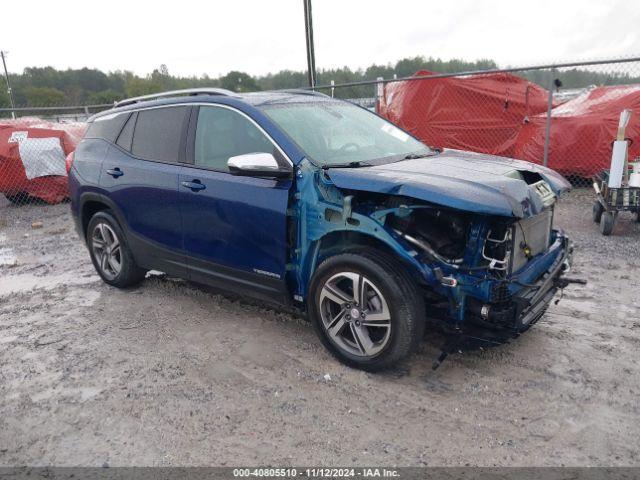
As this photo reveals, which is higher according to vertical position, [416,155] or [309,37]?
[309,37]

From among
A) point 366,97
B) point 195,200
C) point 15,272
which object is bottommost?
point 15,272

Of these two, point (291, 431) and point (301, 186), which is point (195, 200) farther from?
point (291, 431)

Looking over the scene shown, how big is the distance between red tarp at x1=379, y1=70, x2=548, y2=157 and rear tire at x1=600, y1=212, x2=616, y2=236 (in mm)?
4044

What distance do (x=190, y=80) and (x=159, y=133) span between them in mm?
41122

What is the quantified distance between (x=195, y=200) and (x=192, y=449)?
1986 mm

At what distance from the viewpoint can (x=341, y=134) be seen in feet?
13.6

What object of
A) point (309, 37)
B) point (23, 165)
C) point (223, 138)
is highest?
point (309, 37)

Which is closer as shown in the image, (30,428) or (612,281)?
(30,428)

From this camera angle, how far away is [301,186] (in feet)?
11.7

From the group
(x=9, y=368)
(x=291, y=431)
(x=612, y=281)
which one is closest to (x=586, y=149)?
(x=612, y=281)

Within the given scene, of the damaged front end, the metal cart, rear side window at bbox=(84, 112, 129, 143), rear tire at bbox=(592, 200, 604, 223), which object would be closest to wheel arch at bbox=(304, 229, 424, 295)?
the damaged front end

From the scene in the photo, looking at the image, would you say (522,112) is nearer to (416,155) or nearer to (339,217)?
(416,155)

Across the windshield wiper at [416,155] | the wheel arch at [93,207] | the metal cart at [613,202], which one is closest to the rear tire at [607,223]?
the metal cart at [613,202]

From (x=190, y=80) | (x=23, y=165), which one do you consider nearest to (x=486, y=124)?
(x=23, y=165)
